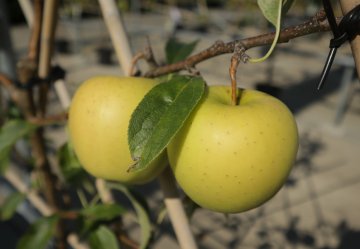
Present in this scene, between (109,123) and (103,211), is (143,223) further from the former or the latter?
(109,123)

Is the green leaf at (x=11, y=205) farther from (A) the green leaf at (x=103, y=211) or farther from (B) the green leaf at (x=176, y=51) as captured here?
(B) the green leaf at (x=176, y=51)

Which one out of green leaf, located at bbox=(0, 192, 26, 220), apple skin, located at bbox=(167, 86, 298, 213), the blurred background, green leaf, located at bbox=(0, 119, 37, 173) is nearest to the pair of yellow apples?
apple skin, located at bbox=(167, 86, 298, 213)

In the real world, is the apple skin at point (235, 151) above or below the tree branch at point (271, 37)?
below

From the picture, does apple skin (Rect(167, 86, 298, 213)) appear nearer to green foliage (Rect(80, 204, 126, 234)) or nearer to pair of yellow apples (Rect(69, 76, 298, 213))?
pair of yellow apples (Rect(69, 76, 298, 213))

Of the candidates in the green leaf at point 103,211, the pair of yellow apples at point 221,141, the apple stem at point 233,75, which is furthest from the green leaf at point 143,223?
the apple stem at point 233,75

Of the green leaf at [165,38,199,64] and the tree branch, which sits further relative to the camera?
the green leaf at [165,38,199,64]
